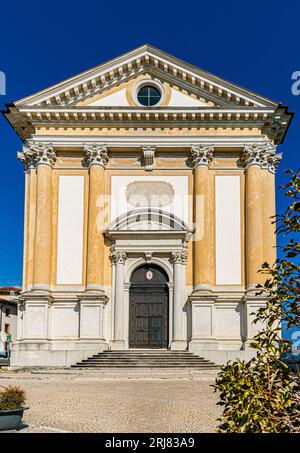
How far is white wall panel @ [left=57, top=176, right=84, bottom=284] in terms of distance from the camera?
26234 millimetres

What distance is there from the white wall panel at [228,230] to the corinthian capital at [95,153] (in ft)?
16.9

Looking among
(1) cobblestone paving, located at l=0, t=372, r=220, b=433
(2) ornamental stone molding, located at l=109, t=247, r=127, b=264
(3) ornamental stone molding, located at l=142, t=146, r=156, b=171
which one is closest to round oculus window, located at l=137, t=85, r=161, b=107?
(3) ornamental stone molding, located at l=142, t=146, r=156, b=171

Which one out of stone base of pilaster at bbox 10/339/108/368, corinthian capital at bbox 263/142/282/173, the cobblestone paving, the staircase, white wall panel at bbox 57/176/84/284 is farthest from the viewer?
corinthian capital at bbox 263/142/282/173

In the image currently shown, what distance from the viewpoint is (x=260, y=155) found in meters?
26.6

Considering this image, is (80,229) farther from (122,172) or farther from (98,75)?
(98,75)

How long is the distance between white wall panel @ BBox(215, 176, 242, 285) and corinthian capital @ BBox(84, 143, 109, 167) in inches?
203

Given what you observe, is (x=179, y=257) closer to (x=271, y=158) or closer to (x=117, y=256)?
(x=117, y=256)

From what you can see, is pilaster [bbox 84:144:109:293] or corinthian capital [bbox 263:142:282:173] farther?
→ corinthian capital [bbox 263:142:282:173]

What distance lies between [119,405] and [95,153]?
1557 centimetres

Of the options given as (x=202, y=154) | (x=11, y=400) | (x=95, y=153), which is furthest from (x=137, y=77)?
(x=11, y=400)

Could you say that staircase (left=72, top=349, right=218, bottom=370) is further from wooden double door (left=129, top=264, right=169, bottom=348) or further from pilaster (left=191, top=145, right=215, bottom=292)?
pilaster (left=191, top=145, right=215, bottom=292)

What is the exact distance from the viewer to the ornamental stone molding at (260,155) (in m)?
26.5

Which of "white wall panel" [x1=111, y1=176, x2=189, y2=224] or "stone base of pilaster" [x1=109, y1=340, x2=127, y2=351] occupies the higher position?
"white wall panel" [x1=111, y1=176, x2=189, y2=224]
